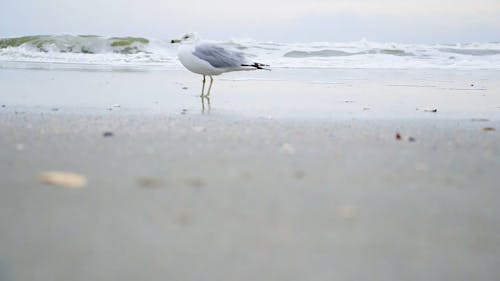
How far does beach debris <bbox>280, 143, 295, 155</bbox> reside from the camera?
2.68 m

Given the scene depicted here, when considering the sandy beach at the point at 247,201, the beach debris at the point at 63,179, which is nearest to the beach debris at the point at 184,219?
the sandy beach at the point at 247,201

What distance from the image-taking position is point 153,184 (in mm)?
1907

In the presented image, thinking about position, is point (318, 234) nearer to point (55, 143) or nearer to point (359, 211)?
point (359, 211)

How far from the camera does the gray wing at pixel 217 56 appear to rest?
701cm

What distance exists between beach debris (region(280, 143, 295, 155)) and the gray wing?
4.26m

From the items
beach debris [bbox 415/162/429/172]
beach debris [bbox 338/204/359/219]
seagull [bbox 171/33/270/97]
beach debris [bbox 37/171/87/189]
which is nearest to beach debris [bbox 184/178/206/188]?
beach debris [bbox 37/171/87/189]

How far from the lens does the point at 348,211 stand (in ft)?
5.43

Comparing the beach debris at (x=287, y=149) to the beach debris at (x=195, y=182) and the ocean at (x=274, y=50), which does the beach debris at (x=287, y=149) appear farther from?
the ocean at (x=274, y=50)

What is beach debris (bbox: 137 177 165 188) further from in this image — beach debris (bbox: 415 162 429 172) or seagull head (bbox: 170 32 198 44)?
seagull head (bbox: 170 32 198 44)

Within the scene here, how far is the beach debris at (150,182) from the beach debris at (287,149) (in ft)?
2.79

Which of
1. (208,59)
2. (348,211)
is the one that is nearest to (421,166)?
(348,211)

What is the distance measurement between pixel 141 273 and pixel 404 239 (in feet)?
2.16

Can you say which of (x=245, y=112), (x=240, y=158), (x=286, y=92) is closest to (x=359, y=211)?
(x=240, y=158)

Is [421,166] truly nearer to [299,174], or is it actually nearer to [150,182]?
[299,174]
